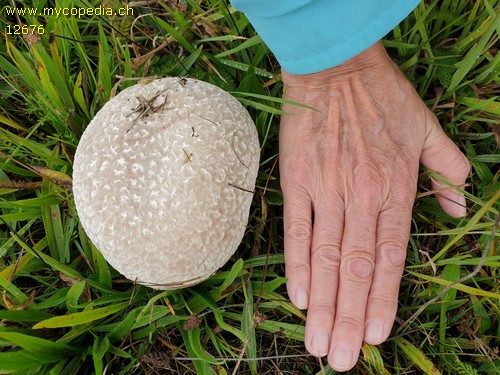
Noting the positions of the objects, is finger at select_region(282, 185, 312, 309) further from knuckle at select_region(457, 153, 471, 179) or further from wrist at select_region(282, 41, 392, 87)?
knuckle at select_region(457, 153, 471, 179)

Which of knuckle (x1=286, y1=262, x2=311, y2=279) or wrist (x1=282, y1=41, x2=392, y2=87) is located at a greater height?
wrist (x1=282, y1=41, x2=392, y2=87)

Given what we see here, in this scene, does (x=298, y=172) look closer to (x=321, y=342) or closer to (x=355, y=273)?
(x=355, y=273)

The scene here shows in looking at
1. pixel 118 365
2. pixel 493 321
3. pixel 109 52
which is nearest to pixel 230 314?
pixel 118 365

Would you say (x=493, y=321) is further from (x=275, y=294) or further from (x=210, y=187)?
(x=210, y=187)

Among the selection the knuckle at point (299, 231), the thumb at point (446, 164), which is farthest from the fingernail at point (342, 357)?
the thumb at point (446, 164)

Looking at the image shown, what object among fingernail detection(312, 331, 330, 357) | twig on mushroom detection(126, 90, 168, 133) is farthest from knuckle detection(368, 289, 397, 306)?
twig on mushroom detection(126, 90, 168, 133)

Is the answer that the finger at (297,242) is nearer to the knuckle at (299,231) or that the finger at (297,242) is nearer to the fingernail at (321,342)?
the knuckle at (299,231)

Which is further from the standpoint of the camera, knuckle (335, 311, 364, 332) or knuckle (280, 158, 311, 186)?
knuckle (280, 158, 311, 186)
